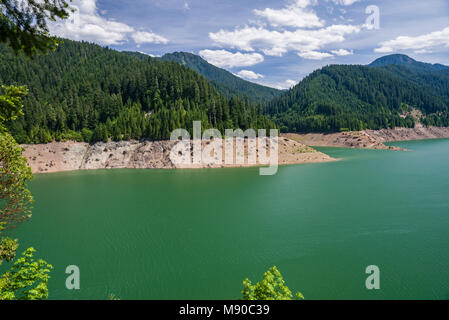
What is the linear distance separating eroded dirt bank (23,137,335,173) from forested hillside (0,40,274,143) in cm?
275

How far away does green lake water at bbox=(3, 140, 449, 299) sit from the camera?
1997cm

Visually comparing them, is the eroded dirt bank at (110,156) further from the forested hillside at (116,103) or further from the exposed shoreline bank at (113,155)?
the forested hillside at (116,103)

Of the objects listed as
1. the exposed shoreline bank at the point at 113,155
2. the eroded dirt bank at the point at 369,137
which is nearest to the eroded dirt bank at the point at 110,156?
the exposed shoreline bank at the point at 113,155

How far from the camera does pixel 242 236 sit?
28.6m

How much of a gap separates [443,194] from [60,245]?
51362mm

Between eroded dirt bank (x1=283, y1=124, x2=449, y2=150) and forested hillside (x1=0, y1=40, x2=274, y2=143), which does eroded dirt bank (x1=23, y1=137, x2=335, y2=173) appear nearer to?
forested hillside (x1=0, y1=40, x2=274, y2=143)

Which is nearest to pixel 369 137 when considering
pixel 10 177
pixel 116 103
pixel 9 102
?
pixel 116 103

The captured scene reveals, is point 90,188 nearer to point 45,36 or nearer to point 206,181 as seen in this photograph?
point 206,181

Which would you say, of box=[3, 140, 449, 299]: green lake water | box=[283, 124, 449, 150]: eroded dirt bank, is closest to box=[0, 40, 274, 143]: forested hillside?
box=[3, 140, 449, 299]: green lake water

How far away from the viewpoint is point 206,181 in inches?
2233

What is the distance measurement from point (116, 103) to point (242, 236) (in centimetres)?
8444

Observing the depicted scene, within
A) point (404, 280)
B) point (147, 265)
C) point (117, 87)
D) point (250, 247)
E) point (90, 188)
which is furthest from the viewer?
point (117, 87)
